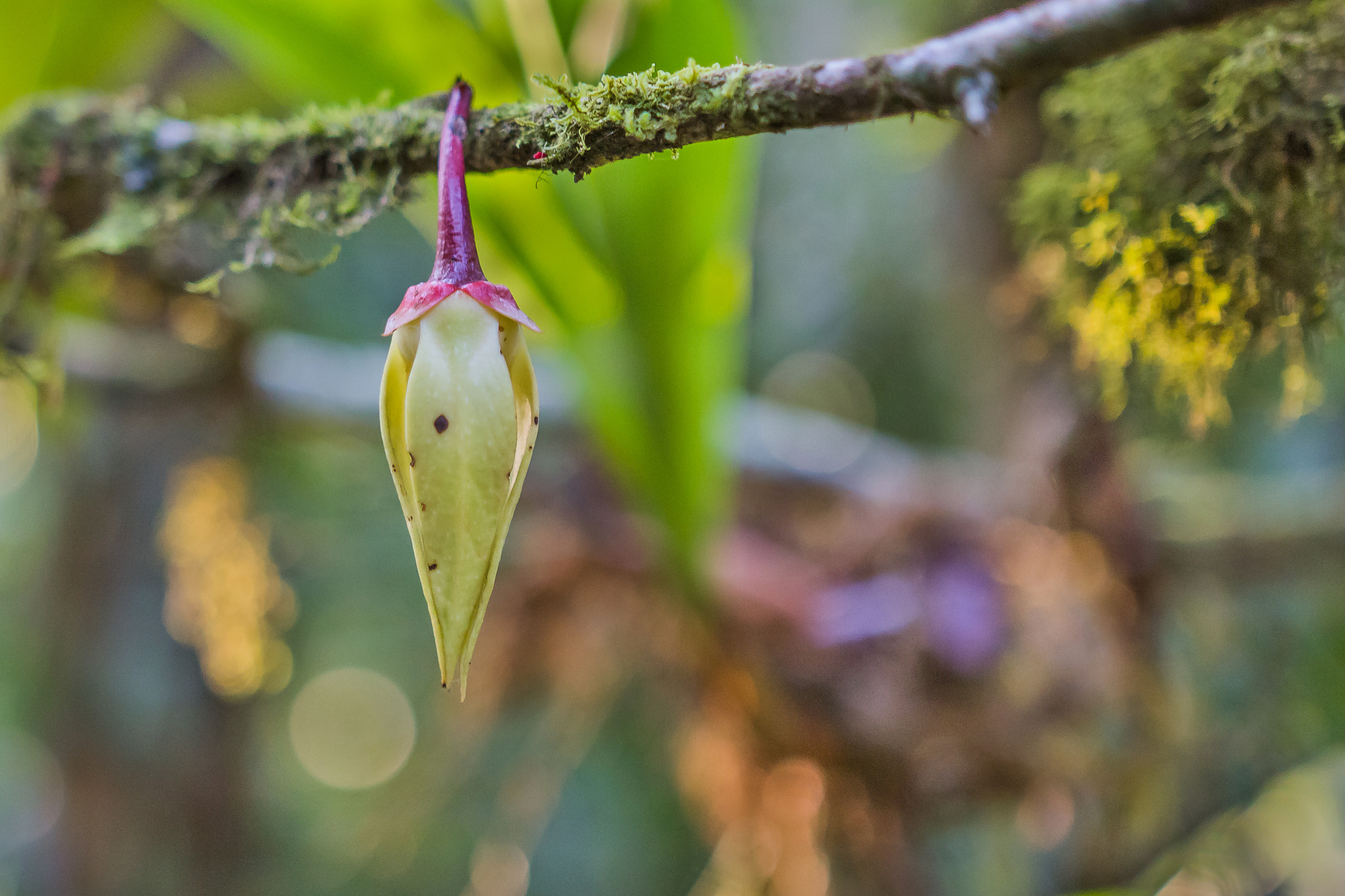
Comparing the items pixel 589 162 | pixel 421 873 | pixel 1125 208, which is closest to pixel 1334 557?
pixel 1125 208

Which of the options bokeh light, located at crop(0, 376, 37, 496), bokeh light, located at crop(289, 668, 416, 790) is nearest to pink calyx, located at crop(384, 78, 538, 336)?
bokeh light, located at crop(0, 376, 37, 496)

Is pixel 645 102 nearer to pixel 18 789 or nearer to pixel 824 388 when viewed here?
pixel 824 388

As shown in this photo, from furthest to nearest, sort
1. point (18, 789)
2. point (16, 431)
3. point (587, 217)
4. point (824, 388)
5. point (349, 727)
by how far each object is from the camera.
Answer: point (18, 789)
point (349, 727)
point (824, 388)
point (16, 431)
point (587, 217)

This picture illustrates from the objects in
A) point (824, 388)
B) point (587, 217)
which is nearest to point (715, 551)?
point (587, 217)

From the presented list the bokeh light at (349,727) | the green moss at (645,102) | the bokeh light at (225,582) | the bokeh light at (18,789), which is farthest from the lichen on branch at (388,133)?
the bokeh light at (18,789)

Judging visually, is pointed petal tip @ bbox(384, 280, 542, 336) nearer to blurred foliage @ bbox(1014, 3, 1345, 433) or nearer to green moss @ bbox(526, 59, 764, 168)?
green moss @ bbox(526, 59, 764, 168)

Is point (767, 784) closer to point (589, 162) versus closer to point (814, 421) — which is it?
point (814, 421)
